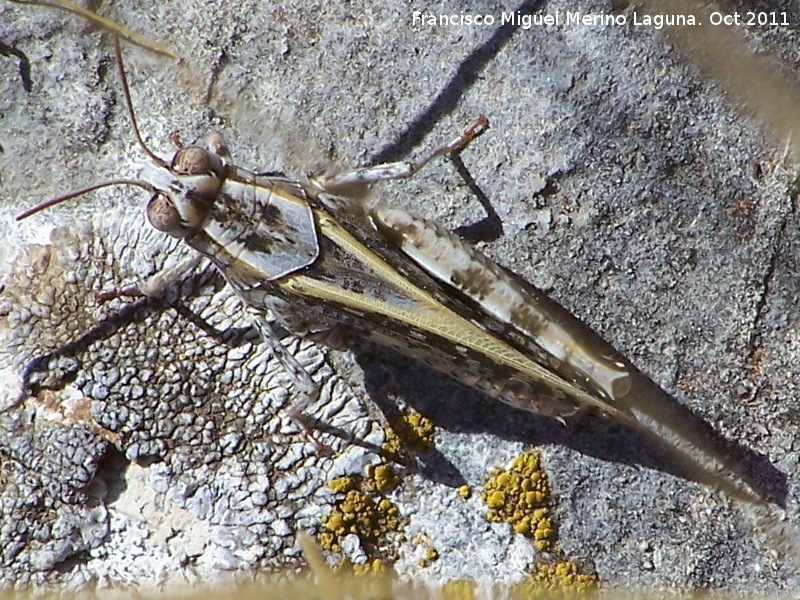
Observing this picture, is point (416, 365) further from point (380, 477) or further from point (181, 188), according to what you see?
point (181, 188)

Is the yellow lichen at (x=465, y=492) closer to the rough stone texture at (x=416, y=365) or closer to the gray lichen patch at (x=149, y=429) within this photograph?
the rough stone texture at (x=416, y=365)

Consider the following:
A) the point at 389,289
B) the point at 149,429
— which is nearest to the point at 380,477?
the point at 389,289

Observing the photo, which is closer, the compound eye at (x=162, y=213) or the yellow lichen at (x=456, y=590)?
the compound eye at (x=162, y=213)

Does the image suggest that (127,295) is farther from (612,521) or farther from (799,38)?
(799,38)

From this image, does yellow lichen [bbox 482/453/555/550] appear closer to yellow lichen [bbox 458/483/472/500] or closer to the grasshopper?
yellow lichen [bbox 458/483/472/500]

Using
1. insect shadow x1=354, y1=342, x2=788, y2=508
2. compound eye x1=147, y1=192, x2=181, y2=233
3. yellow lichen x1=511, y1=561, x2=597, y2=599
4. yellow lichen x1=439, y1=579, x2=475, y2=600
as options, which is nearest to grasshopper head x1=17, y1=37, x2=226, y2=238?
compound eye x1=147, y1=192, x2=181, y2=233

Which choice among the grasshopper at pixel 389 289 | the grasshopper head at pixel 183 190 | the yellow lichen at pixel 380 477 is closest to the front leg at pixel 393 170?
the grasshopper at pixel 389 289
